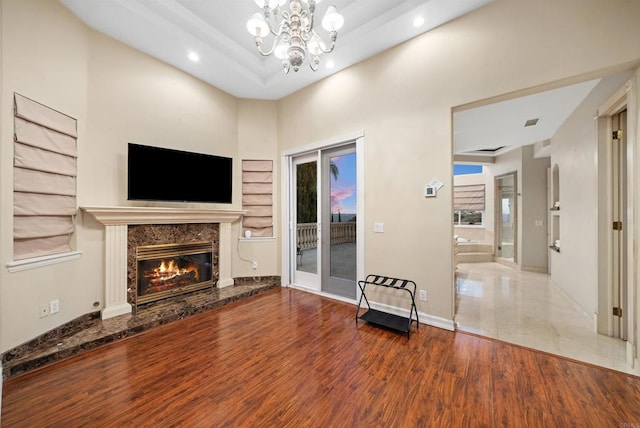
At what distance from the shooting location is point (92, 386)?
1.75m

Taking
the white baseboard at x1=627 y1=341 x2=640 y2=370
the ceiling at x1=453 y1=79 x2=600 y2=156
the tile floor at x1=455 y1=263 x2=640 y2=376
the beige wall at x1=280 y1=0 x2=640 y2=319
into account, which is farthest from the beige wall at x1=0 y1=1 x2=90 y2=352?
the white baseboard at x1=627 y1=341 x2=640 y2=370

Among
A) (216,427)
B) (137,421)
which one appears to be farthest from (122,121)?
(216,427)

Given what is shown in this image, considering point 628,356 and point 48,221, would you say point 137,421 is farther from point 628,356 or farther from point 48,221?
point 628,356

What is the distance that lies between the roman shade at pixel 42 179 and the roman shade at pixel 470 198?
29.8 ft

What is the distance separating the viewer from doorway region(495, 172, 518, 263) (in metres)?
6.36

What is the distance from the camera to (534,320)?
281cm

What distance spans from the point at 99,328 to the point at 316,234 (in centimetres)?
279

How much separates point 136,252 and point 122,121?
5.40 ft

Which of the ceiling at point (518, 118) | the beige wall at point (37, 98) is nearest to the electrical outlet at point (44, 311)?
the beige wall at point (37, 98)

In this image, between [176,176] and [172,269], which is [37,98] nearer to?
[176,176]

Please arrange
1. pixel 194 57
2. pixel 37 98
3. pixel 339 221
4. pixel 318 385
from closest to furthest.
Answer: pixel 318 385
pixel 37 98
pixel 194 57
pixel 339 221

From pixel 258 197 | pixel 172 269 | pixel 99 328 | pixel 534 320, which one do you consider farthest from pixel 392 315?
pixel 99 328

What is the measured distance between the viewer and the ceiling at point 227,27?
2441 millimetres

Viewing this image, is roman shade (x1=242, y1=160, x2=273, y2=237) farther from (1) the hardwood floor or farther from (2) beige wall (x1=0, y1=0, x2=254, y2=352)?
(1) the hardwood floor
